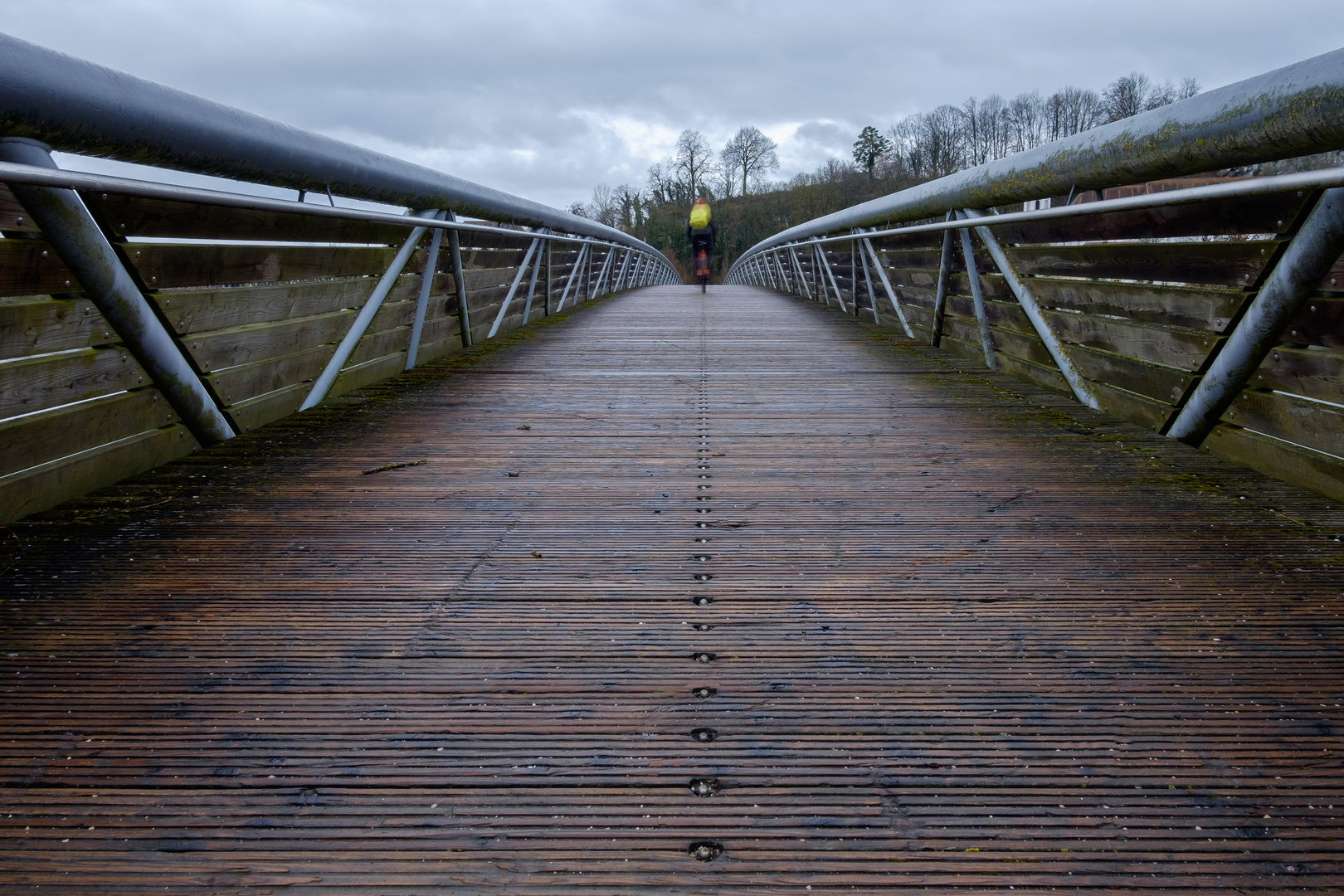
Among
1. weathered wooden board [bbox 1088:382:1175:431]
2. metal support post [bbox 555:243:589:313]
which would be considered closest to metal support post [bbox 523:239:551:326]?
metal support post [bbox 555:243:589:313]

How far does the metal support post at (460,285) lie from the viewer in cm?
510

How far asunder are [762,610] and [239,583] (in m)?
1.13

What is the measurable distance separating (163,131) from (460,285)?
303 centimetres

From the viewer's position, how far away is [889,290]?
21.8 feet

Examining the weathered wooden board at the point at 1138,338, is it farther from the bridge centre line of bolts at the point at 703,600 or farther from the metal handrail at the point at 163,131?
the metal handrail at the point at 163,131

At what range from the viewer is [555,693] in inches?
58.3

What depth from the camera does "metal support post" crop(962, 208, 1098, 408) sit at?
3725mm

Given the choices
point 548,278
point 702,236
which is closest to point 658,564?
point 548,278

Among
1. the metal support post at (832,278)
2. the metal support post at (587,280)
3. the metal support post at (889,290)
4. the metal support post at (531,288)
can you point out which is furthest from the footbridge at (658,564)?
the metal support post at (587,280)

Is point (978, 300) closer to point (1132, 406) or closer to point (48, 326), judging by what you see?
point (1132, 406)

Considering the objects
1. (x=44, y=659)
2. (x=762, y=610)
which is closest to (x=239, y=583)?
(x=44, y=659)

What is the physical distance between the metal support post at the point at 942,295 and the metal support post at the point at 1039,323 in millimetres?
660

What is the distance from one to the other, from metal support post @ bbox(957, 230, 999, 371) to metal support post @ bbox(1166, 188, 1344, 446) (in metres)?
1.91

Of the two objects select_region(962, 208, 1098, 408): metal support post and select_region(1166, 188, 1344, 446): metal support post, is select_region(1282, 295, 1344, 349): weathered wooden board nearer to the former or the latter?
select_region(1166, 188, 1344, 446): metal support post
